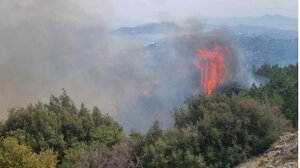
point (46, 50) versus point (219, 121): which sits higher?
point (46, 50)

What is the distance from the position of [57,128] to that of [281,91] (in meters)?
13.9

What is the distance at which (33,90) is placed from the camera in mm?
63844

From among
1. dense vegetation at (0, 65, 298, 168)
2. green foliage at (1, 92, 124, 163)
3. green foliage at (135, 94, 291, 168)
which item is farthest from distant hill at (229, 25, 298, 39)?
green foliage at (135, 94, 291, 168)

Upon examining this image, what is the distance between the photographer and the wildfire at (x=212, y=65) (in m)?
47.1

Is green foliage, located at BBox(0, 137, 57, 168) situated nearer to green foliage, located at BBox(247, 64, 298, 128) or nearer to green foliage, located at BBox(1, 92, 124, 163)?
green foliage, located at BBox(1, 92, 124, 163)

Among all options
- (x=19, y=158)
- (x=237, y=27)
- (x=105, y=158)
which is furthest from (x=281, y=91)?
(x=237, y=27)

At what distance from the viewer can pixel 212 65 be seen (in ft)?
161

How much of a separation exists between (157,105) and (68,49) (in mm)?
17267

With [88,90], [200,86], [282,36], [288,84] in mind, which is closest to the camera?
[288,84]

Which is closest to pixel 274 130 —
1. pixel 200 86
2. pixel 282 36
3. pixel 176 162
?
pixel 176 162

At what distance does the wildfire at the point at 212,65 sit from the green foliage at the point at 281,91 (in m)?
6.95

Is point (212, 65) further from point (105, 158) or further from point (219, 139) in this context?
point (105, 158)

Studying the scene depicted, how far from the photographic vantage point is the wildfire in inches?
1853

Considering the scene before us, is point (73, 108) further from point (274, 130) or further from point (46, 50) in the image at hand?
point (46, 50)
